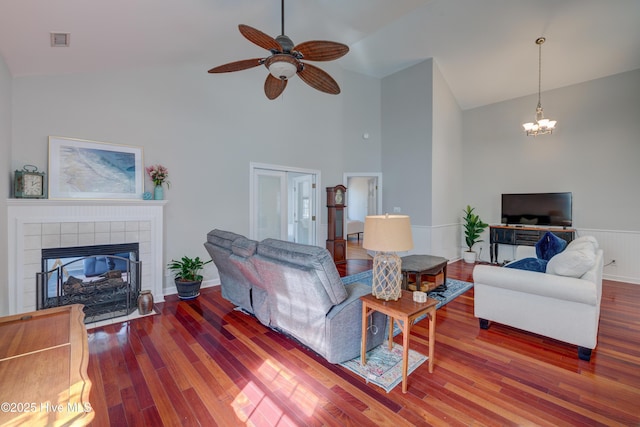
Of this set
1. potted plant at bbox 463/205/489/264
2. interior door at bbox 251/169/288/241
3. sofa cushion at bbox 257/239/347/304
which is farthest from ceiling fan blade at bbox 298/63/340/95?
potted plant at bbox 463/205/489/264

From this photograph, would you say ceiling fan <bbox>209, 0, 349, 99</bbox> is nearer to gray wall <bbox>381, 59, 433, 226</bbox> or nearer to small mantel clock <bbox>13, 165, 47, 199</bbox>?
small mantel clock <bbox>13, 165, 47, 199</bbox>

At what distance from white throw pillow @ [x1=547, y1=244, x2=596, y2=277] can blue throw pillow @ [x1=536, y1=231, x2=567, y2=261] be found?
0.38 meters

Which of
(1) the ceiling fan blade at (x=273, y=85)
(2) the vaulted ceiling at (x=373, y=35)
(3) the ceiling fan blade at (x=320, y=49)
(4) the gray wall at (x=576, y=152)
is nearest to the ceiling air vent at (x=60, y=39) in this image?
(2) the vaulted ceiling at (x=373, y=35)

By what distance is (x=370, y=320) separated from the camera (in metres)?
2.42

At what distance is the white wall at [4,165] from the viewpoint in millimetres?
2645

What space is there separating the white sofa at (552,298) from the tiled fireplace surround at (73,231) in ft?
13.1

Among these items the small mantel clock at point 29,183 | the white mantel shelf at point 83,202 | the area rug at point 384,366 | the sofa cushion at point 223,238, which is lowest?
the area rug at point 384,366

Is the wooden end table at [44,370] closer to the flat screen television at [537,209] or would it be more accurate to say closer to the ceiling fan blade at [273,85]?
the ceiling fan blade at [273,85]

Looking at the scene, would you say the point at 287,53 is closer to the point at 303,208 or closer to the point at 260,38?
the point at 260,38

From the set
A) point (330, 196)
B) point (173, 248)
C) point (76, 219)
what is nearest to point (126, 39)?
point (76, 219)

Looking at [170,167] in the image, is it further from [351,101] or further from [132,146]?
[351,101]

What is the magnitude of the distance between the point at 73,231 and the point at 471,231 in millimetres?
6872

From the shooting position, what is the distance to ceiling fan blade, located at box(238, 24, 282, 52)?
90.3 inches

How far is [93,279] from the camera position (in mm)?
3346
